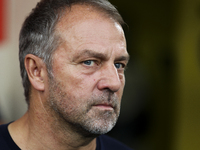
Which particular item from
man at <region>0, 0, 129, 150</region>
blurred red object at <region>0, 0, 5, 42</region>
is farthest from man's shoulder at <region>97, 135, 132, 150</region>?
blurred red object at <region>0, 0, 5, 42</region>

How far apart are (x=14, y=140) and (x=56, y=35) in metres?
0.58

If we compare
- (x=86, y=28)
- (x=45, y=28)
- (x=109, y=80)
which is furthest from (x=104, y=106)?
(x=45, y=28)

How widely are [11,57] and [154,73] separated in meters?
1.74

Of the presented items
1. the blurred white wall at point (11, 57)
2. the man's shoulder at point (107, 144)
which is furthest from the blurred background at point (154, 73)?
the man's shoulder at point (107, 144)

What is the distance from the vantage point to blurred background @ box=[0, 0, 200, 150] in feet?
11.6

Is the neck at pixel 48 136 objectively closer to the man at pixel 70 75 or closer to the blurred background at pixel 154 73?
the man at pixel 70 75

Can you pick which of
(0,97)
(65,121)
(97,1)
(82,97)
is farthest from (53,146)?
(0,97)

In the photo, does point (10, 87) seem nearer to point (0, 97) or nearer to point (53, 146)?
point (0, 97)

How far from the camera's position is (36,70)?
1.55 metres

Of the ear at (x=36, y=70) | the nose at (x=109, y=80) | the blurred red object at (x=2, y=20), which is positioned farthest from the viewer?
the blurred red object at (x=2, y=20)

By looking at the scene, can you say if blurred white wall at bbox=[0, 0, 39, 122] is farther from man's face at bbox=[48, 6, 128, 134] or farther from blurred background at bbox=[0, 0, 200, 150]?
man's face at bbox=[48, 6, 128, 134]

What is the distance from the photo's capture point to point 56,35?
148 cm

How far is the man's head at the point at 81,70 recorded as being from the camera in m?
1.42

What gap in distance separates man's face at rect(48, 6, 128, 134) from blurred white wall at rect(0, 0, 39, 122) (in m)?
2.18
